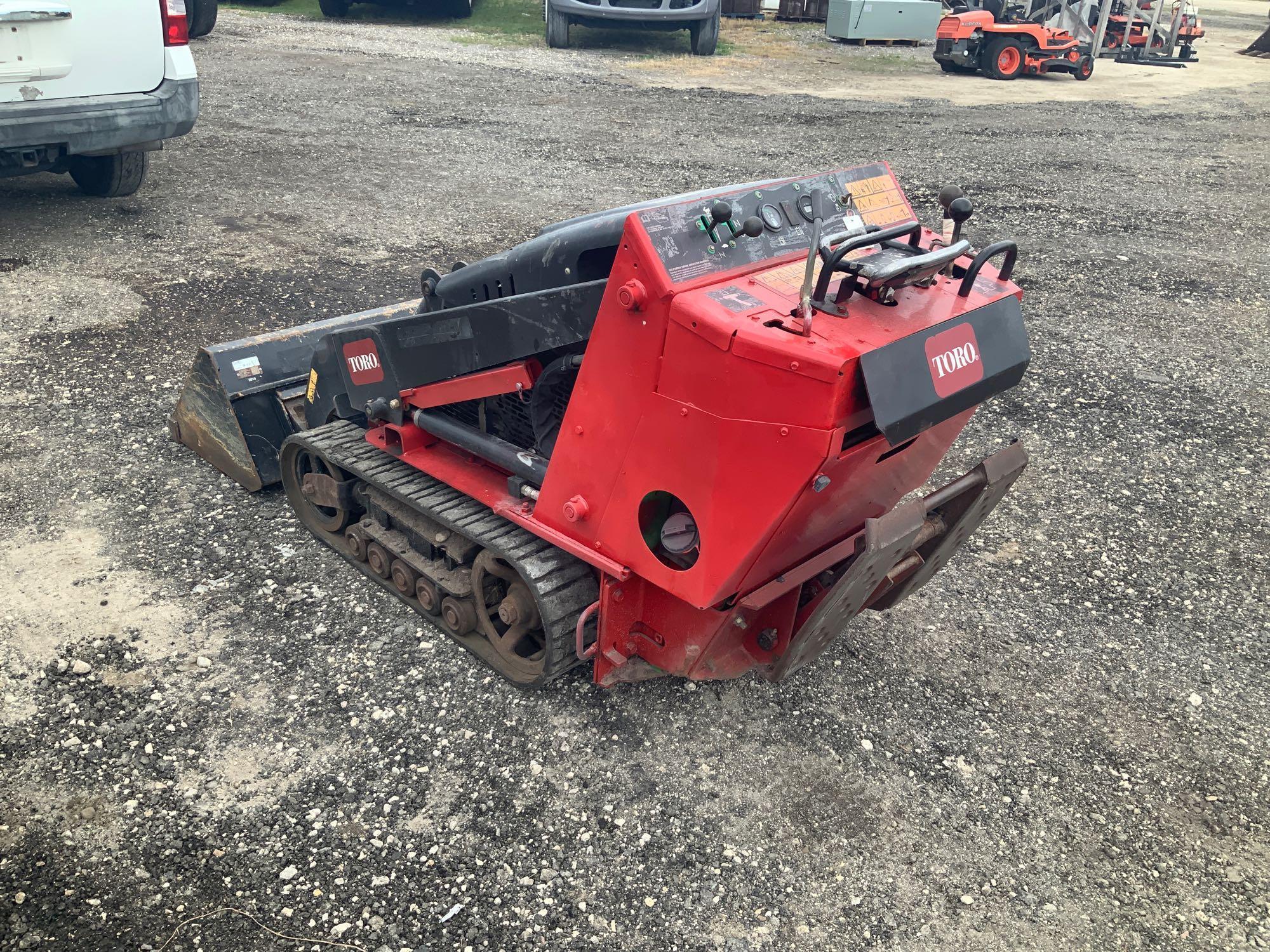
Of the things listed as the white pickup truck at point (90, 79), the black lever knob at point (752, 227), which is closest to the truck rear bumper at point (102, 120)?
the white pickup truck at point (90, 79)

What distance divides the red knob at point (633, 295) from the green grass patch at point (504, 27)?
14419mm

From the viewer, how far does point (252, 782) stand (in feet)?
11.0

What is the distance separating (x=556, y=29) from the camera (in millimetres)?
15547

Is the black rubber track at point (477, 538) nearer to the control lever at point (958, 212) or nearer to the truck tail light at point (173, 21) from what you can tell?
the control lever at point (958, 212)

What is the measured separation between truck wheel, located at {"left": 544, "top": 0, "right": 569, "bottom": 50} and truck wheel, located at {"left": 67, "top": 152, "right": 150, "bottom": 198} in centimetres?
876

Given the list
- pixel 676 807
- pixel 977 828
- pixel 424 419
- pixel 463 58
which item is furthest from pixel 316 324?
pixel 463 58

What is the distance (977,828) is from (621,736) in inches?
49.8

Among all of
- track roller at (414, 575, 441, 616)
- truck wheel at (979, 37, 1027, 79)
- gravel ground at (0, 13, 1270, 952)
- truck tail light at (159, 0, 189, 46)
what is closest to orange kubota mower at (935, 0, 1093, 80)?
truck wheel at (979, 37, 1027, 79)

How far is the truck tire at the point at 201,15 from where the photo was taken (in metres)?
13.0

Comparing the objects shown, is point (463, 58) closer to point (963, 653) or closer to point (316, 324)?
point (316, 324)

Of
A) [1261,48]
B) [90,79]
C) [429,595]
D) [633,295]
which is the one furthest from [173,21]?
[1261,48]

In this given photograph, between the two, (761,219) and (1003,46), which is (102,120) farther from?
(1003,46)

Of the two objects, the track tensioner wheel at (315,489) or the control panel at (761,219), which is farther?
the track tensioner wheel at (315,489)

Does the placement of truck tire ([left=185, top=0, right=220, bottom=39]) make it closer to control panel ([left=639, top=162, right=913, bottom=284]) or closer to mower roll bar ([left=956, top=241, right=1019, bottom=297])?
control panel ([left=639, top=162, right=913, bottom=284])
